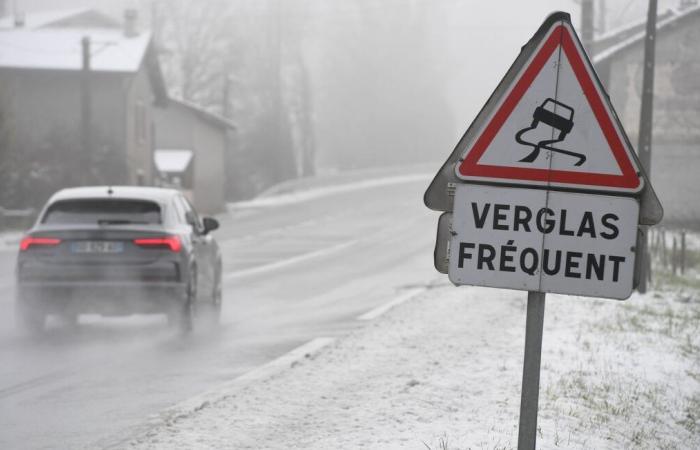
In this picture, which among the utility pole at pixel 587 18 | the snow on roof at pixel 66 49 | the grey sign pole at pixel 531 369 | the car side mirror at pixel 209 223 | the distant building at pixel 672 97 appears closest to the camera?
the grey sign pole at pixel 531 369

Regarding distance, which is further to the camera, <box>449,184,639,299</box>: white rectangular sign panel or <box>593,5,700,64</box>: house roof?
<box>593,5,700,64</box>: house roof

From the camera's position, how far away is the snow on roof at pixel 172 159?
56.1 m

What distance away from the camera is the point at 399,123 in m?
84.0

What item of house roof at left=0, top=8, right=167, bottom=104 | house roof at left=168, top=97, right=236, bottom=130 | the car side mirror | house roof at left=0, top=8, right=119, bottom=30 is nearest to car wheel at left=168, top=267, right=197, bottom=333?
the car side mirror

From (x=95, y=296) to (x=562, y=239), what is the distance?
8.17 meters

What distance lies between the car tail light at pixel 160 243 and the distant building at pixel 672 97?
28.1 metres

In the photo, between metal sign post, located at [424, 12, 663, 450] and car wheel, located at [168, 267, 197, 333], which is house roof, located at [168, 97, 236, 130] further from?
metal sign post, located at [424, 12, 663, 450]

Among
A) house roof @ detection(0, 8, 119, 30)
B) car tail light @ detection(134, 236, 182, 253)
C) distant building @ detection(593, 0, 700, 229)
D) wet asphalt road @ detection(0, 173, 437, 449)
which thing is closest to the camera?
wet asphalt road @ detection(0, 173, 437, 449)

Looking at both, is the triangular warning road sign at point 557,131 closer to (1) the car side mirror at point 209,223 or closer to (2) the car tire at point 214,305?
(1) the car side mirror at point 209,223

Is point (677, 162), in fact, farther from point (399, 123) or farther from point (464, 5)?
point (464, 5)

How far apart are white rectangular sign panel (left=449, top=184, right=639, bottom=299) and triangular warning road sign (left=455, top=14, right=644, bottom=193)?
67 millimetres

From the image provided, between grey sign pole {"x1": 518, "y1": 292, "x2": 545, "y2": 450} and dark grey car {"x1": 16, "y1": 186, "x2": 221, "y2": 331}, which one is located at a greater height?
grey sign pole {"x1": 518, "y1": 292, "x2": 545, "y2": 450}

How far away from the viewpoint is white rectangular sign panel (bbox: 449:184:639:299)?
4.61m

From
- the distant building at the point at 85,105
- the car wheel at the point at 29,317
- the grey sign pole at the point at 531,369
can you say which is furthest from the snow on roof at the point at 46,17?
the grey sign pole at the point at 531,369
